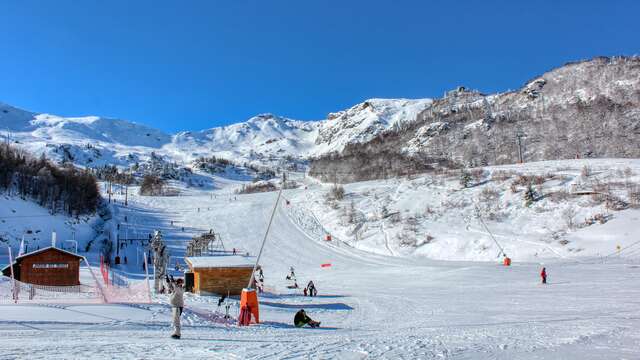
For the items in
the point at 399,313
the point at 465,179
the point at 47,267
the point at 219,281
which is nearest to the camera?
the point at 399,313

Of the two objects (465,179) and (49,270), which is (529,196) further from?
(49,270)

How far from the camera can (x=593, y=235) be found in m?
46.0

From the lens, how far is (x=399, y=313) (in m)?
20.2

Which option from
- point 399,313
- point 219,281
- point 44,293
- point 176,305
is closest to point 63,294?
point 44,293

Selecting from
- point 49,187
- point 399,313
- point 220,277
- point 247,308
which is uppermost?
point 49,187

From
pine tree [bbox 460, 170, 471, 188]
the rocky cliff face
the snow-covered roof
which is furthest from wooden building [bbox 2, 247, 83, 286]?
the rocky cliff face

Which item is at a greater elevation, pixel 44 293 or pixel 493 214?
pixel 493 214

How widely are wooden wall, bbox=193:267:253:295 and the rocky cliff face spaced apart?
96.2 m

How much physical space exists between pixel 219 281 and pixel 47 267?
869cm

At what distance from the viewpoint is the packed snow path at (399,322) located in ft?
34.8

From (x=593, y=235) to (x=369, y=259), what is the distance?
19719 mm

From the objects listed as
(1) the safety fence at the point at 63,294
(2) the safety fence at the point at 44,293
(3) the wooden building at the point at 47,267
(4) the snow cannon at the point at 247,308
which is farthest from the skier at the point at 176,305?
(3) the wooden building at the point at 47,267

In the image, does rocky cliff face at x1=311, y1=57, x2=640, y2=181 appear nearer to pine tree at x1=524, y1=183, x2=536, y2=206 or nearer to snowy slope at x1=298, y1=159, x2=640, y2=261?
snowy slope at x1=298, y1=159, x2=640, y2=261

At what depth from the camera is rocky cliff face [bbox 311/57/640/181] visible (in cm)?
12150
